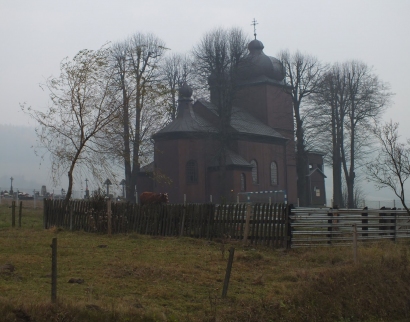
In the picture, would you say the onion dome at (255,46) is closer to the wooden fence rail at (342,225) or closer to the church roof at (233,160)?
the church roof at (233,160)

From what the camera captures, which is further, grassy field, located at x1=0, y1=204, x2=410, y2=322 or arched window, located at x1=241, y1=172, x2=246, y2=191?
arched window, located at x1=241, y1=172, x2=246, y2=191

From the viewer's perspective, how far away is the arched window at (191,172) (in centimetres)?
6154

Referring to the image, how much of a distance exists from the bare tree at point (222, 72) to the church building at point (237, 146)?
0.60m

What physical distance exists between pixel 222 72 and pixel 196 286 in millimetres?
49102

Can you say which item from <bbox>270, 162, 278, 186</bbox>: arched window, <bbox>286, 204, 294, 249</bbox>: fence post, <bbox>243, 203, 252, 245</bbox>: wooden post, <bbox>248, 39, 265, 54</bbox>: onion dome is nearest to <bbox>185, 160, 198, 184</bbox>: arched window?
<bbox>270, 162, 278, 186</bbox>: arched window

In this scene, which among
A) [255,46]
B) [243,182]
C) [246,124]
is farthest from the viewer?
[255,46]

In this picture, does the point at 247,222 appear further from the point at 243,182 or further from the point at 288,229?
the point at 243,182

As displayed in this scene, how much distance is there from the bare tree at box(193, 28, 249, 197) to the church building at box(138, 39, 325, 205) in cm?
60

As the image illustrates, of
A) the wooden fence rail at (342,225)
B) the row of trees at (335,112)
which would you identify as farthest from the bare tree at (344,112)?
the wooden fence rail at (342,225)

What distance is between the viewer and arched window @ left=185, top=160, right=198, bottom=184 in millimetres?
61537

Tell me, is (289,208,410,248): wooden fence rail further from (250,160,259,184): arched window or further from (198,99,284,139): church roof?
(250,160,259,184): arched window

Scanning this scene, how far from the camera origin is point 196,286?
40.0 feet

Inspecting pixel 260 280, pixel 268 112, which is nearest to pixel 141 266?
pixel 260 280

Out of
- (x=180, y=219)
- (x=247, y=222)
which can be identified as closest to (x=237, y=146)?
(x=180, y=219)
